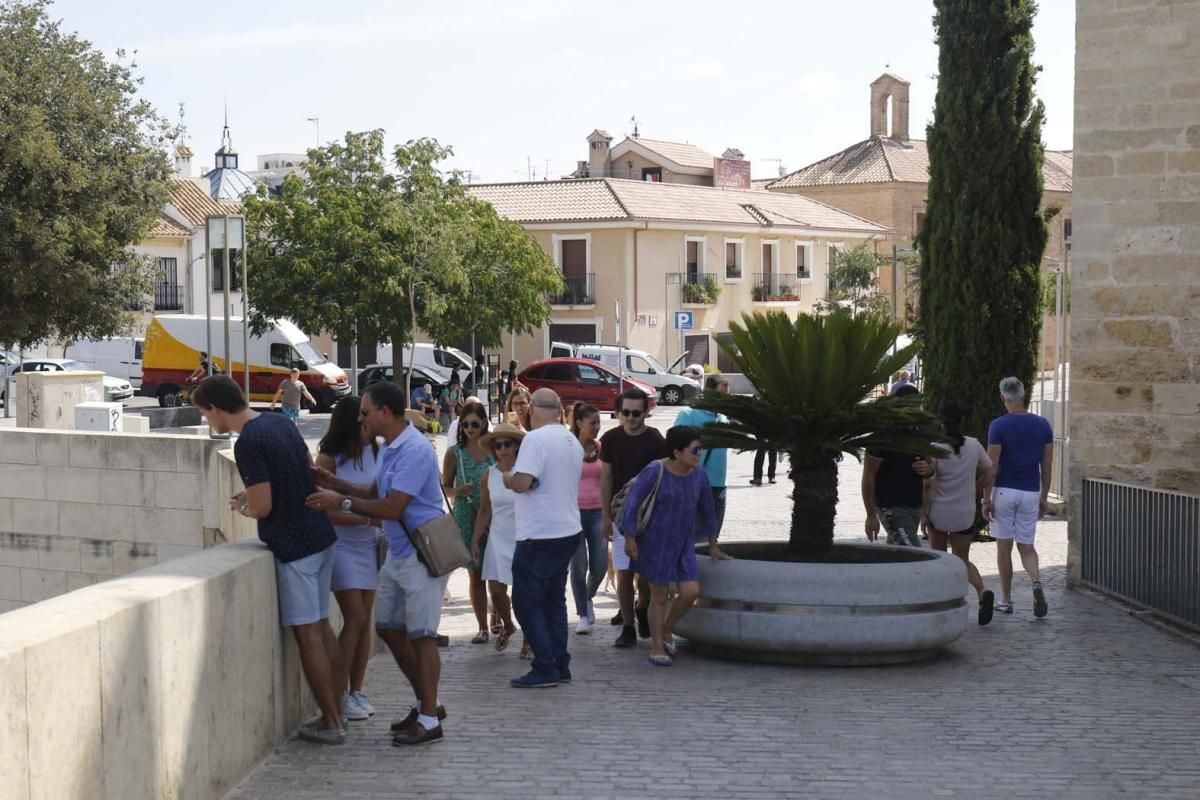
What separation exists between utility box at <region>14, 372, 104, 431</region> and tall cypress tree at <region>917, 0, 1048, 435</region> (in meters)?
12.7

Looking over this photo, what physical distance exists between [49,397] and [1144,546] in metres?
15.9

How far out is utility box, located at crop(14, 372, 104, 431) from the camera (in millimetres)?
21953

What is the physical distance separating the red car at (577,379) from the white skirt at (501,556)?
98.3ft

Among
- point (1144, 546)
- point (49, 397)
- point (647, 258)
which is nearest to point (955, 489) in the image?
point (1144, 546)

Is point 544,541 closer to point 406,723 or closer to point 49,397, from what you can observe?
point 406,723

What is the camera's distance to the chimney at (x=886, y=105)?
251 feet

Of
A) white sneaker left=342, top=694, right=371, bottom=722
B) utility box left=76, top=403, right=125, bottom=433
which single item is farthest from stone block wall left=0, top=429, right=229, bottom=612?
white sneaker left=342, top=694, right=371, bottom=722

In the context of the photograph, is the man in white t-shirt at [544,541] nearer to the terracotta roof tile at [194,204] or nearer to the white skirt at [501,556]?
the white skirt at [501,556]

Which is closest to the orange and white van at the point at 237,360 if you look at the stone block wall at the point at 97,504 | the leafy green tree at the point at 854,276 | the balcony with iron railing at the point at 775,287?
the balcony with iron railing at the point at 775,287

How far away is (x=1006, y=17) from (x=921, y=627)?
876cm

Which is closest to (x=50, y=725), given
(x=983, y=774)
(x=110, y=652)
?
(x=110, y=652)

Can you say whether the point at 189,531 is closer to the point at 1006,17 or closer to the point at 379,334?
the point at 1006,17

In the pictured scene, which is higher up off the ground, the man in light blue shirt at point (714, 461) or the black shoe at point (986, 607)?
the man in light blue shirt at point (714, 461)

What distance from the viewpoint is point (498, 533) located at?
9.67 meters
